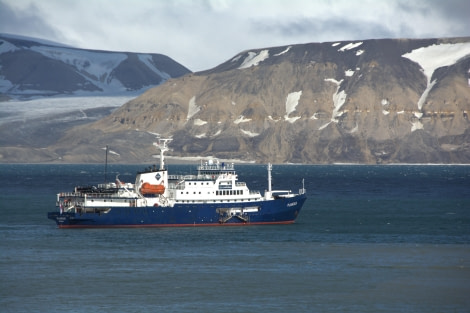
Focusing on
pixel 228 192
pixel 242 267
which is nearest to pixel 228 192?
pixel 228 192

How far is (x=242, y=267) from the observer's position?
81562mm

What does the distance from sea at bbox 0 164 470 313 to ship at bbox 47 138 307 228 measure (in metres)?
1.99

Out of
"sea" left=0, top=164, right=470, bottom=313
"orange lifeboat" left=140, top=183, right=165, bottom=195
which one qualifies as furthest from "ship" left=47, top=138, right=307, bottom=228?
"sea" left=0, top=164, right=470, bottom=313

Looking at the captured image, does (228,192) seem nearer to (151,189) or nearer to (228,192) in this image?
(228,192)

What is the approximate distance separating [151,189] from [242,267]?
34290 millimetres

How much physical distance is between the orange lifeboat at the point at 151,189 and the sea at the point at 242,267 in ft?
13.7

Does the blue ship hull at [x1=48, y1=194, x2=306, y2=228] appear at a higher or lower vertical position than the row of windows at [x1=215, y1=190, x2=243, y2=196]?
lower

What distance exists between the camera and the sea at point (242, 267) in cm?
6700

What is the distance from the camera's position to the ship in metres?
113

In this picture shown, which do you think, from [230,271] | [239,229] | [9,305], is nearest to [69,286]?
[9,305]

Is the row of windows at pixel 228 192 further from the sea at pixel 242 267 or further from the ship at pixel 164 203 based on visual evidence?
the sea at pixel 242 267

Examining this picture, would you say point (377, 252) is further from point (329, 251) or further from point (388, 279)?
point (388, 279)

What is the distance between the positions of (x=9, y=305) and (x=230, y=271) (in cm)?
1920

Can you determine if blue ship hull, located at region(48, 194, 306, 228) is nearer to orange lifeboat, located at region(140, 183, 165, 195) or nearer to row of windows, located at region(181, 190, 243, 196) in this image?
row of windows, located at region(181, 190, 243, 196)
